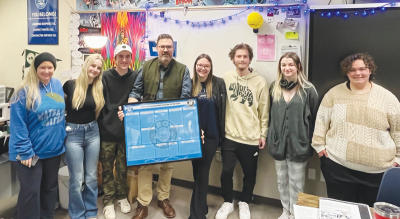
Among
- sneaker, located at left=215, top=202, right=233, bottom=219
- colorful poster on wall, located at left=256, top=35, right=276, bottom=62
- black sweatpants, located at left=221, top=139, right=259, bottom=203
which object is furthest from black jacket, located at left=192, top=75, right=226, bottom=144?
sneaker, located at left=215, top=202, right=233, bottom=219

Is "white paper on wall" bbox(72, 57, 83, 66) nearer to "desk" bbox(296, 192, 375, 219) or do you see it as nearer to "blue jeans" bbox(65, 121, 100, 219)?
"blue jeans" bbox(65, 121, 100, 219)

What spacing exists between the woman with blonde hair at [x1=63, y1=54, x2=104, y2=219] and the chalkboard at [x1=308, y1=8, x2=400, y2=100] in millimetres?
1859

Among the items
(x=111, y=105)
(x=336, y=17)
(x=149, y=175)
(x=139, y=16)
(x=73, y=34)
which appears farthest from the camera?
(x=73, y=34)

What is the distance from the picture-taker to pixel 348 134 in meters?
1.98

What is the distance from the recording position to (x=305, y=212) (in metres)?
1.25

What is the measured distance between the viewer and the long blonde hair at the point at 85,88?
2.24 m

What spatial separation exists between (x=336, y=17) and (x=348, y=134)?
1004 millimetres

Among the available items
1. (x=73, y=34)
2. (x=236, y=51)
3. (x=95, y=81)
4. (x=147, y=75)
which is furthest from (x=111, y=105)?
(x=73, y=34)

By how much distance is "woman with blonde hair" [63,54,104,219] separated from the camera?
2266 mm

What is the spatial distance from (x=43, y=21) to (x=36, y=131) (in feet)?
7.68

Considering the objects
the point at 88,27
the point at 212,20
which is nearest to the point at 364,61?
the point at 212,20

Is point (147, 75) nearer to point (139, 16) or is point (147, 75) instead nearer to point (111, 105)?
point (111, 105)

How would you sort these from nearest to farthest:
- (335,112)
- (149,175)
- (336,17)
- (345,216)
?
1. (345,216)
2. (335,112)
3. (336,17)
4. (149,175)

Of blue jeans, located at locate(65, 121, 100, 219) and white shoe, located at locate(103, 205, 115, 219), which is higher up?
blue jeans, located at locate(65, 121, 100, 219)
